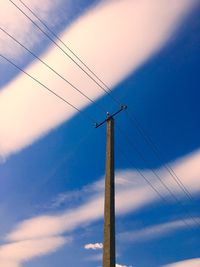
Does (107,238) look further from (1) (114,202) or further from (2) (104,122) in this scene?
(2) (104,122)

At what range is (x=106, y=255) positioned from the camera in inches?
471

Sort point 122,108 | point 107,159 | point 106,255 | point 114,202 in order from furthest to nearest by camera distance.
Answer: point 122,108, point 107,159, point 114,202, point 106,255

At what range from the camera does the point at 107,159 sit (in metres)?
14.3

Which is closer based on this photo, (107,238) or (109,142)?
(107,238)

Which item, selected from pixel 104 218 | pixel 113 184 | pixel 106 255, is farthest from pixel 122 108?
pixel 106 255

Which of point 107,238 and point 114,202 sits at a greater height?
point 114,202

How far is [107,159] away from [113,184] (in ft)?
3.73

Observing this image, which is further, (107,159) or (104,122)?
(104,122)

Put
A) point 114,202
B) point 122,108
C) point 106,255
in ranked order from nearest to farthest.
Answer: point 106,255, point 114,202, point 122,108

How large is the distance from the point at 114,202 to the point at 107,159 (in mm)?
1849

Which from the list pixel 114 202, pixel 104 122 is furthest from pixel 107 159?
pixel 104 122

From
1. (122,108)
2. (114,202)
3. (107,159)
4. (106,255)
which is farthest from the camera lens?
(122,108)

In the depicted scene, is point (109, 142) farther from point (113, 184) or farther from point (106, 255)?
point (106, 255)

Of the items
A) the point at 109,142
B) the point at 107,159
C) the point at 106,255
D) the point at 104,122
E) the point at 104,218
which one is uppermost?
the point at 104,122
